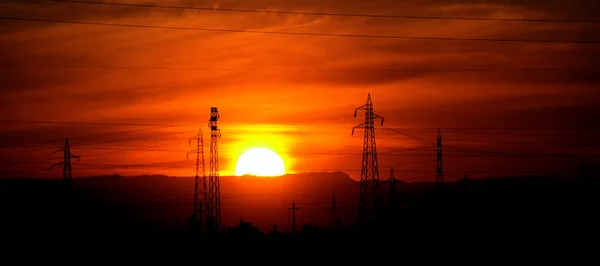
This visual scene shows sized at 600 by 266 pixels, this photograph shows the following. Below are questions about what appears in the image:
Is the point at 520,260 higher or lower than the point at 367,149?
lower

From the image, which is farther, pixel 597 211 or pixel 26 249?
pixel 597 211

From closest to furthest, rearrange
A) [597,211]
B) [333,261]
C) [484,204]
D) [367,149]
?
[333,261] → [367,149] → [597,211] → [484,204]

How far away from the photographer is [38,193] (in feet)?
292

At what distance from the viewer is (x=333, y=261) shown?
65.7 m

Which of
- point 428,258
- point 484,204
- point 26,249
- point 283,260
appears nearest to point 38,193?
point 26,249

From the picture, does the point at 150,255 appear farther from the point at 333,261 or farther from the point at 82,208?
the point at 82,208

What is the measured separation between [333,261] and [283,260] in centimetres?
486

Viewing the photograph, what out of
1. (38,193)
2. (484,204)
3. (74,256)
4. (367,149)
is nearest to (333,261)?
(367,149)

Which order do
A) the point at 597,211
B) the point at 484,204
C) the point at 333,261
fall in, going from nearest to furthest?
the point at 333,261, the point at 597,211, the point at 484,204

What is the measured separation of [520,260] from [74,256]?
124 ft

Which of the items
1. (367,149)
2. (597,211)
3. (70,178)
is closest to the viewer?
(367,149)

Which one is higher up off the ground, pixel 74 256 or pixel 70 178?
pixel 70 178

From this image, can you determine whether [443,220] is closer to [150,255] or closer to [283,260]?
[283,260]

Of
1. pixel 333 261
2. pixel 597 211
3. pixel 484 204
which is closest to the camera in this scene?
pixel 333 261
